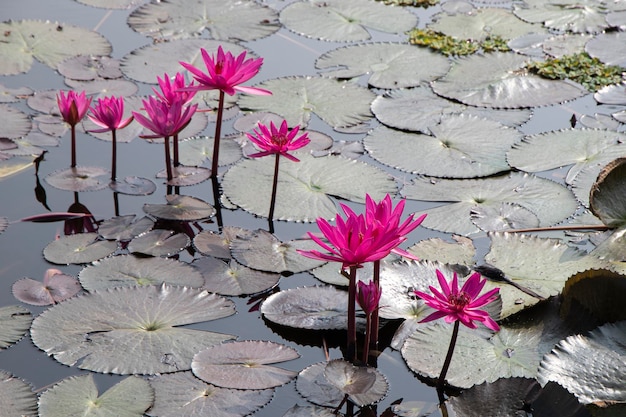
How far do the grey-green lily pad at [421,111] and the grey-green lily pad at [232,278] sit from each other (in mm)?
1316

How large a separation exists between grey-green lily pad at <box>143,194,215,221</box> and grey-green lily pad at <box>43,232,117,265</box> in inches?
9.8

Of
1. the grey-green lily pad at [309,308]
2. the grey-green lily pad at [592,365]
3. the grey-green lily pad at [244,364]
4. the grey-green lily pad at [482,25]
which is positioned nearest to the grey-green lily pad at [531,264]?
the grey-green lily pad at [592,365]

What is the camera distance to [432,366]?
Answer: 2520 mm

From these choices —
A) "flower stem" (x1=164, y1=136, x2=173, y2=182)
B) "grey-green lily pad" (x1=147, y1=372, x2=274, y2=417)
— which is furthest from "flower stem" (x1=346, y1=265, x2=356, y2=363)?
"flower stem" (x1=164, y1=136, x2=173, y2=182)

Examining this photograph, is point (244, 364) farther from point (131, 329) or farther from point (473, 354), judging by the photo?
point (473, 354)

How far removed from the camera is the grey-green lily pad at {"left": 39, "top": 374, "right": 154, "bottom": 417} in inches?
91.1

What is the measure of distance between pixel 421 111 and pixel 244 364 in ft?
6.51

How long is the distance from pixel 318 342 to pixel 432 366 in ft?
1.27

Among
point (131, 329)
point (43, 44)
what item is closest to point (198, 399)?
point (131, 329)

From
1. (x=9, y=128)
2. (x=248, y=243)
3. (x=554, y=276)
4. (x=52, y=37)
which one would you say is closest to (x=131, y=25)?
(x=52, y=37)

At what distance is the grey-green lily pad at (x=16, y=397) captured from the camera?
2324 mm

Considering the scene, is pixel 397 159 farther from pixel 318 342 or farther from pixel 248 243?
pixel 318 342

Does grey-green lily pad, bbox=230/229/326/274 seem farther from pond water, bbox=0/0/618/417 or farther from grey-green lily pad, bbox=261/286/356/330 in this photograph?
grey-green lily pad, bbox=261/286/356/330

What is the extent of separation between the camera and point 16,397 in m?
2.37
